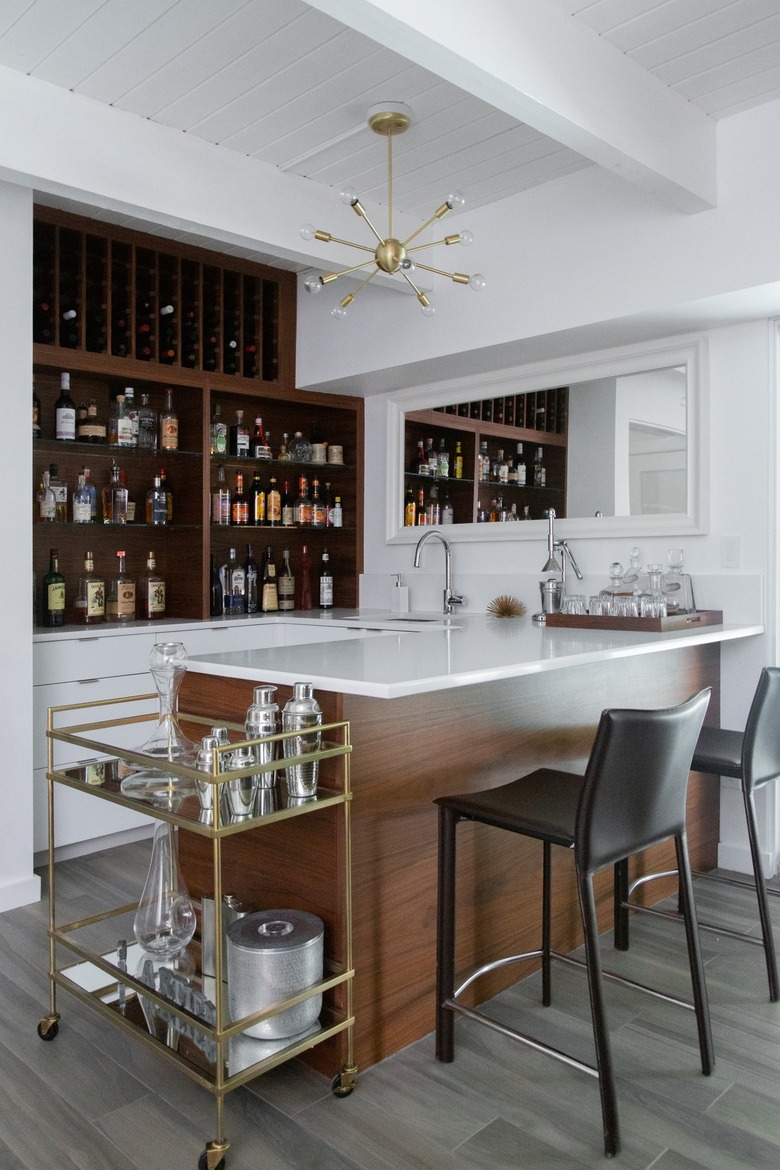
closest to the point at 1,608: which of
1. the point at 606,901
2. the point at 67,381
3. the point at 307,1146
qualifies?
the point at 67,381

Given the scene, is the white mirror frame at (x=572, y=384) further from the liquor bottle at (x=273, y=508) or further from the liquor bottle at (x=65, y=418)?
the liquor bottle at (x=65, y=418)

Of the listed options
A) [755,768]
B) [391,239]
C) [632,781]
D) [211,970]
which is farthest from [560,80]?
[211,970]

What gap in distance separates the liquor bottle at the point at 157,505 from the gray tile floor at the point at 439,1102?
2.17 m

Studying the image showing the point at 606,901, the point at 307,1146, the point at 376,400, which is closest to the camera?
the point at 307,1146

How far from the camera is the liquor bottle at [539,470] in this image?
12.2 ft

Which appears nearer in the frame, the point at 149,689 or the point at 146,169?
the point at 146,169

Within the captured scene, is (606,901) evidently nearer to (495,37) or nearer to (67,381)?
(495,37)

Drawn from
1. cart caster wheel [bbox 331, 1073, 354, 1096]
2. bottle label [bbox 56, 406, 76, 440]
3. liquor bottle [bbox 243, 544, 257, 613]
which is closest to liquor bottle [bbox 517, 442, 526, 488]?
liquor bottle [bbox 243, 544, 257, 613]

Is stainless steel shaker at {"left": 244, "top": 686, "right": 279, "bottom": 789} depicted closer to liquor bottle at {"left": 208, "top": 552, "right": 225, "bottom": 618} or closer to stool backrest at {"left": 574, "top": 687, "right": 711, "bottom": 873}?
stool backrest at {"left": 574, "top": 687, "right": 711, "bottom": 873}

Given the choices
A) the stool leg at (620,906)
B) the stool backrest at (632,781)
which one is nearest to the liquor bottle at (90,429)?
the stool leg at (620,906)

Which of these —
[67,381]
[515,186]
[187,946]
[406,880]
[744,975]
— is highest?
[515,186]

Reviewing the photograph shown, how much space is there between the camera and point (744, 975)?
2.36 meters

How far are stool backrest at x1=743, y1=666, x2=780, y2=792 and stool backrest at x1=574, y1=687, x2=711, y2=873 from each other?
511 millimetres

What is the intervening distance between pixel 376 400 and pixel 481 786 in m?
2.70
